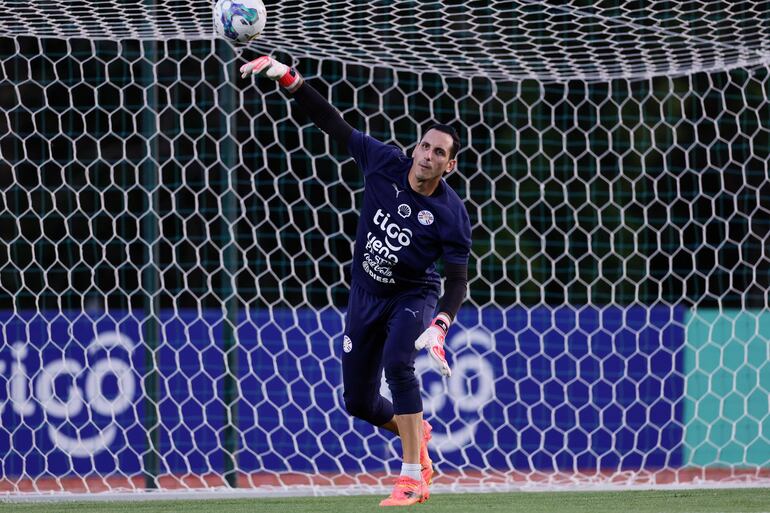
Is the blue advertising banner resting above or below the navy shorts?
below

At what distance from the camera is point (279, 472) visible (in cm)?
772

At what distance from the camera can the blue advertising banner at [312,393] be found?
7.69 metres

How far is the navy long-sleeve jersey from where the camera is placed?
5586 mm

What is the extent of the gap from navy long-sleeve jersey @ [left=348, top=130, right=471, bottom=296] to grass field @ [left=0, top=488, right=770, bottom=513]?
45.0 inches

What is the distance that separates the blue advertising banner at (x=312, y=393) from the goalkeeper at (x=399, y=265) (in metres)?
2.05

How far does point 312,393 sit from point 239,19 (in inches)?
121

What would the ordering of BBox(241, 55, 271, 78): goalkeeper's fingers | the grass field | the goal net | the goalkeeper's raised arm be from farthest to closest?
the goal net
the grass field
the goalkeeper's raised arm
BBox(241, 55, 271, 78): goalkeeper's fingers

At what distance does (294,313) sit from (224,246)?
2.97 feet

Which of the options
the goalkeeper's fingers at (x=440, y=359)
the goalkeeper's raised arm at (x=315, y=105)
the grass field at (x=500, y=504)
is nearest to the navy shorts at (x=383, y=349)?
the goalkeeper's fingers at (x=440, y=359)

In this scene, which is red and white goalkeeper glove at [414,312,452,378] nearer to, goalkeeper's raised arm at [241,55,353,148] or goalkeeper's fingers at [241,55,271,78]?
goalkeeper's raised arm at [241,55,353,148]

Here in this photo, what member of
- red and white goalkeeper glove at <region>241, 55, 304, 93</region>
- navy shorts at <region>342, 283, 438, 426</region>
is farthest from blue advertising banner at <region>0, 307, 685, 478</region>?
red and white goalkeeper glove at <region>241, 55, 304, 93</region>

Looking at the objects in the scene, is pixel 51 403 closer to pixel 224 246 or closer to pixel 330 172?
pixel 224 246

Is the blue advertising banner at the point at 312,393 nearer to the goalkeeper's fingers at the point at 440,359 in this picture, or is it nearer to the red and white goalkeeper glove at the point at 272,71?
the red and white goalkeeper glove at the point at 272,71

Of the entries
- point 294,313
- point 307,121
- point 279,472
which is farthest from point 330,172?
point 279,472
